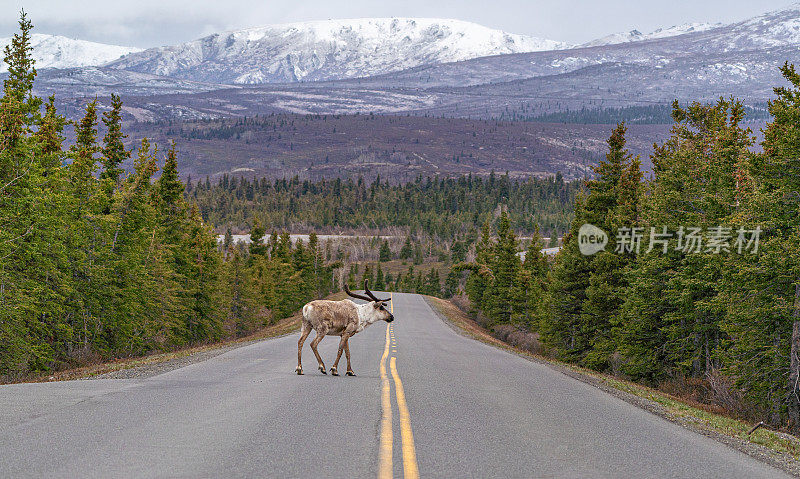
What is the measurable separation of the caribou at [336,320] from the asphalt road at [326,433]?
3.11ft

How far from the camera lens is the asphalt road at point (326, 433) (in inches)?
231

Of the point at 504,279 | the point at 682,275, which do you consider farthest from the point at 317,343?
the point at 504,279

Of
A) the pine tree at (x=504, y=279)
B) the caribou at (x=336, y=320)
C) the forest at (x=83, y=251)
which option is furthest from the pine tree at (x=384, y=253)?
the caribou at (x=336, y=320)

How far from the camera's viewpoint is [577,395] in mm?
11078

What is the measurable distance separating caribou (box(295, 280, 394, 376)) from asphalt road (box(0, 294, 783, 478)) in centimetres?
95

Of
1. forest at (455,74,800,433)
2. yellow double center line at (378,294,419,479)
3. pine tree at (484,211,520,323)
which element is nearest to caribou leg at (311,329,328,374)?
yellow double center line at (378,294,419,479)

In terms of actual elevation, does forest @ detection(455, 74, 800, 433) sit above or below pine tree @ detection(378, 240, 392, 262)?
above

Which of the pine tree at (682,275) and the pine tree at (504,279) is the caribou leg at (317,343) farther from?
the pine tree at (504,279)

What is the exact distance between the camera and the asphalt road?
5859 millimetres

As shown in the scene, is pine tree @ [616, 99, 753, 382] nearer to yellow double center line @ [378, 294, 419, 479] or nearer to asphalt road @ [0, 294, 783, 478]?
asphalt road @ [0, 294, 783, 478]

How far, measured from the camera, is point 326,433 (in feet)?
23.3

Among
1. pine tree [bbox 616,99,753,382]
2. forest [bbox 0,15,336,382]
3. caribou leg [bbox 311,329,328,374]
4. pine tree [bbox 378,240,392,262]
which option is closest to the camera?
caribou leg [bbox 311,329,328,374]

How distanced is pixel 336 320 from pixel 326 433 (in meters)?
5.29

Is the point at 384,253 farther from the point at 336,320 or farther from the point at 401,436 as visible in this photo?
the point at 401,436
